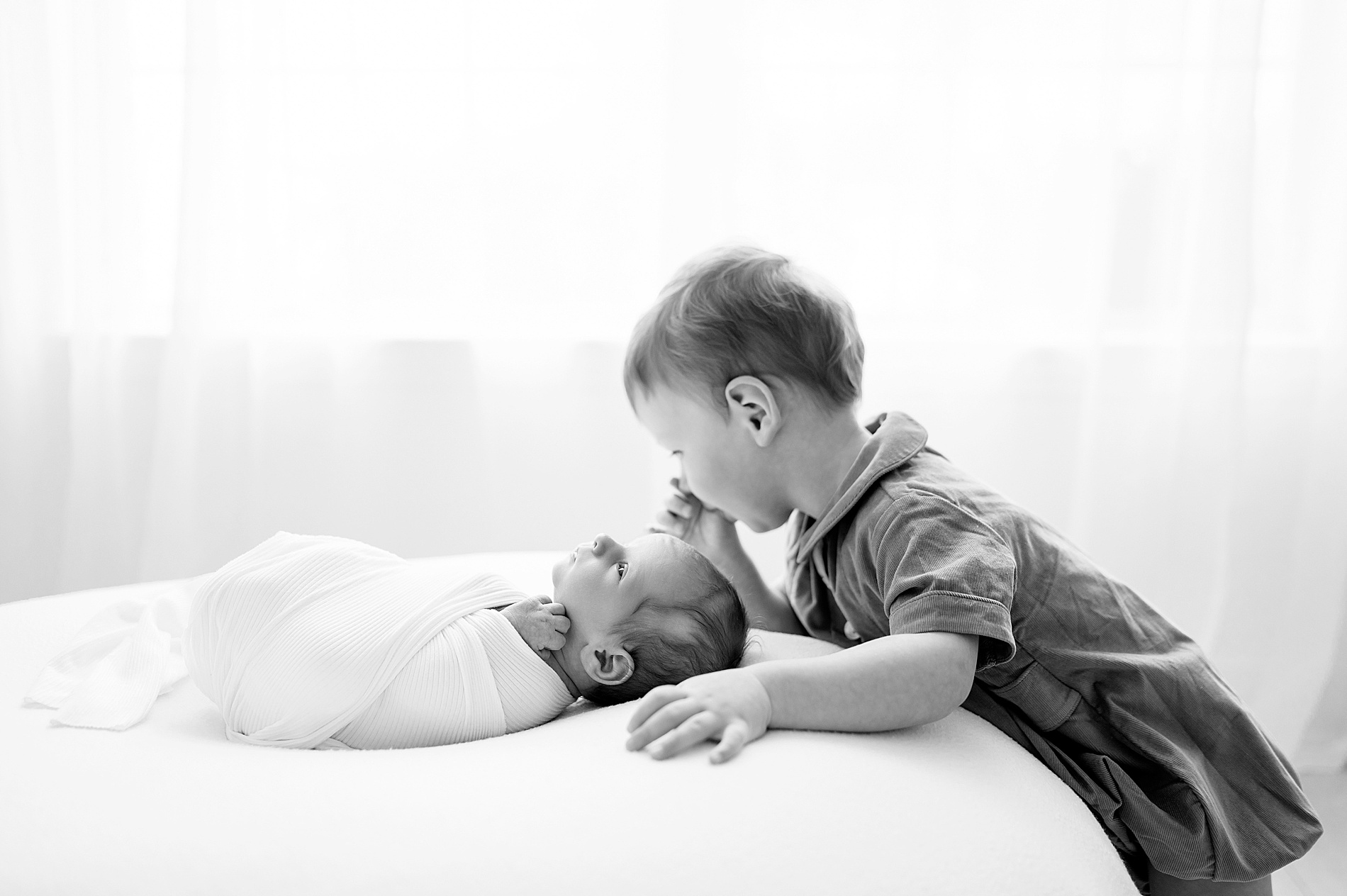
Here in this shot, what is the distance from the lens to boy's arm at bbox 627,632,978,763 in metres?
0.94

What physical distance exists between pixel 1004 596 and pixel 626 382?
535mm

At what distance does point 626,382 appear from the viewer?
1.32 metres

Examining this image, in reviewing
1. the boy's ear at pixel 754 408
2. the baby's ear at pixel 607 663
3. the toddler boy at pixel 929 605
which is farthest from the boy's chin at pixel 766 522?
the baby's ear at pixel 607 663

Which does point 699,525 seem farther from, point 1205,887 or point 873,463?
point 1205,887

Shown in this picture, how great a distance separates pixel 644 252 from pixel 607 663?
127 centimetres

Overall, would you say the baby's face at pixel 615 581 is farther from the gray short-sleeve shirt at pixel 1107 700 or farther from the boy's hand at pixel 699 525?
the boy's hand at pixel 699 525

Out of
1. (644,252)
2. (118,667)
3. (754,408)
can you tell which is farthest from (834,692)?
(644,252)

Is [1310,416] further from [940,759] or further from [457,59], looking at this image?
[457,59]

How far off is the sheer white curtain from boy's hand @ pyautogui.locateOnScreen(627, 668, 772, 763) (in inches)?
51.3

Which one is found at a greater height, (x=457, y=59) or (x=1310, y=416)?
(x=457, y=59)

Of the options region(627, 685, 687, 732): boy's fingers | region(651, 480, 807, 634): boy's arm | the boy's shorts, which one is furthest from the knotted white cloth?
the boy's shorts

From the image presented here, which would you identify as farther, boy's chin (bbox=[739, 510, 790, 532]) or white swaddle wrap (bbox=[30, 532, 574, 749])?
boy's chin (bbox=[739, 510, 790, 532])

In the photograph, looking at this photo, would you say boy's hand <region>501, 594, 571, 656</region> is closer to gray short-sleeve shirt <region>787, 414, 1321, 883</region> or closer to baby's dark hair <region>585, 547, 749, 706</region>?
baby's dark hair <region>585, 547, 749, 706</region>

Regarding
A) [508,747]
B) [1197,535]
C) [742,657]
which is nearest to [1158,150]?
[1197,535]
